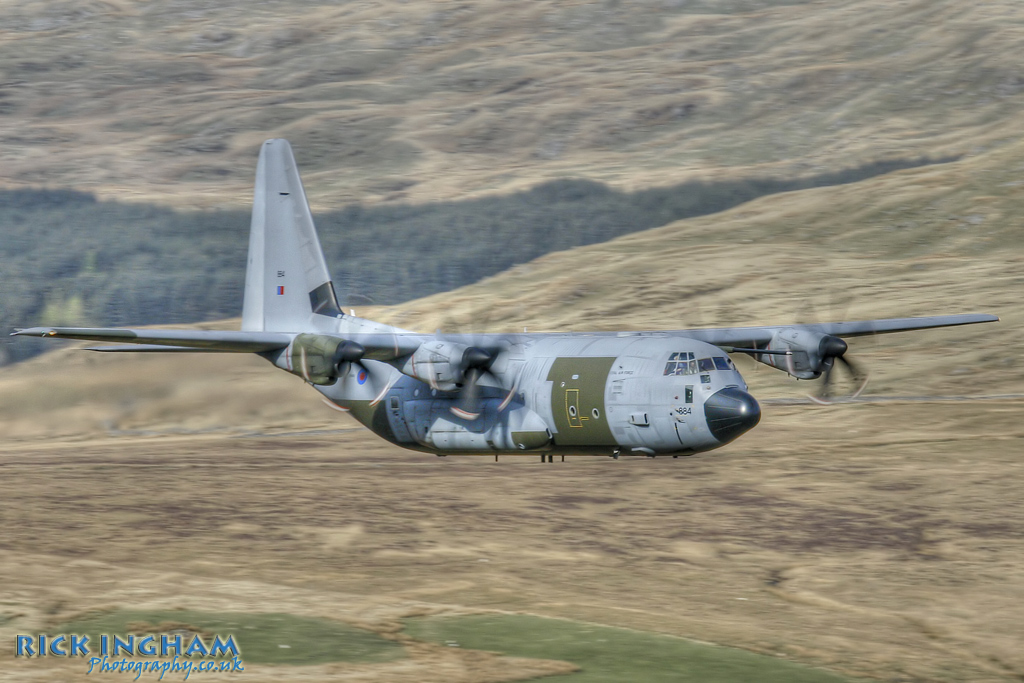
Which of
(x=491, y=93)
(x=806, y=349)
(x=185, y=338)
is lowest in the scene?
(x=185, y=338)

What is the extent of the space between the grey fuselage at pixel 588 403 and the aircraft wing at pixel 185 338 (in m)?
3.62

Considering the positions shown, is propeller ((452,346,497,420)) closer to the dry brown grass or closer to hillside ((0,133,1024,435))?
the dry brown grass

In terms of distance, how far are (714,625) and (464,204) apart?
3825 inches

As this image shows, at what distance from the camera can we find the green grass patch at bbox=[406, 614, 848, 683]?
21109 millimetres

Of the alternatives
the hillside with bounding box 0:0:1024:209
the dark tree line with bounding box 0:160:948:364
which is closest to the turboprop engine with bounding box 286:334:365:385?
the dark tree line with bounding box 0:160:948:364

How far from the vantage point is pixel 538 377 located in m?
34.0

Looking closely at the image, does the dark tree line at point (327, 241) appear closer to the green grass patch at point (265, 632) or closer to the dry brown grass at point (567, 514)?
the dry brown grass at point (567, 514)

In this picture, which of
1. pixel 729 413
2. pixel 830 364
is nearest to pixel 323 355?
pixel 729 413

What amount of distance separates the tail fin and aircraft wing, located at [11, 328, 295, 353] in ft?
14.8

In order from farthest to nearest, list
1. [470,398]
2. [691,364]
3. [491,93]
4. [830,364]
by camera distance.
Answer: [491,93] < [830,364] < [470,398] < [691,364]

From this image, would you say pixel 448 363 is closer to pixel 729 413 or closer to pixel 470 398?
pixel 470 398

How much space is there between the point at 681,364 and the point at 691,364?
27 centimetres

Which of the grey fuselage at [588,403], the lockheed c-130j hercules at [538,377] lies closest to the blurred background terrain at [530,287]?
the grey fuselage at [588,403]

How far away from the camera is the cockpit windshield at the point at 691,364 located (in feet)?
104
